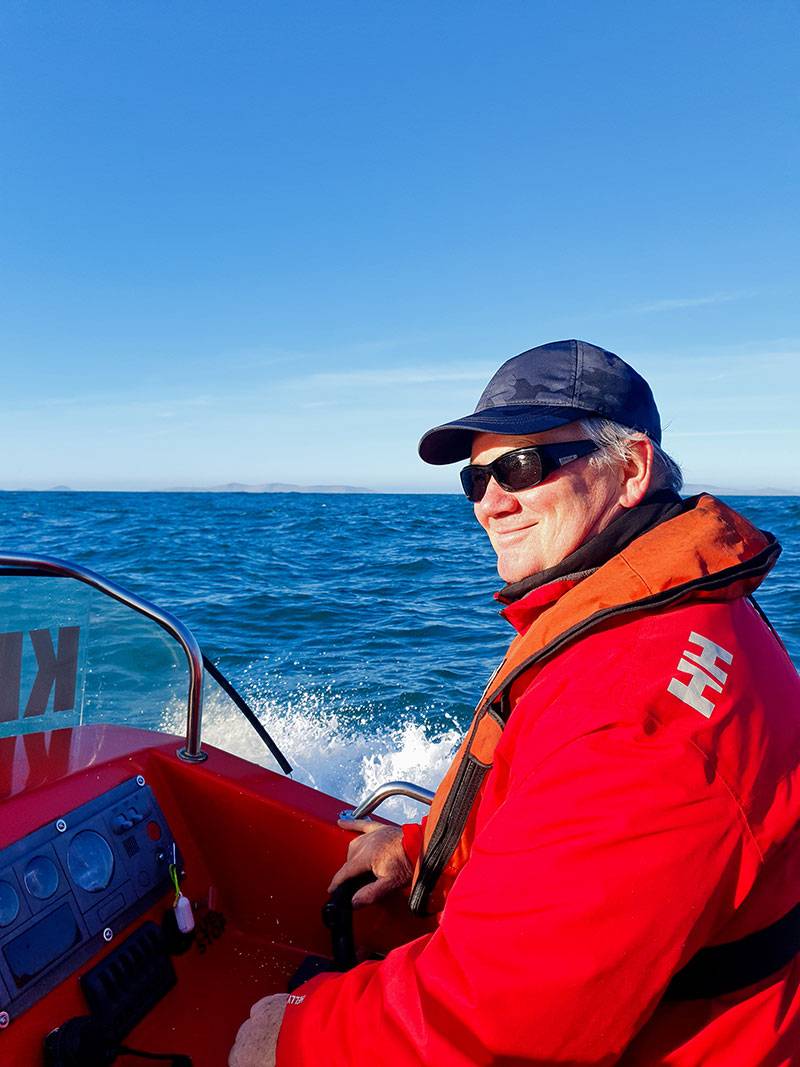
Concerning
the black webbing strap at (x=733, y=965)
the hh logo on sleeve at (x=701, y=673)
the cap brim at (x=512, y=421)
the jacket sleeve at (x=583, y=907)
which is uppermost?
the cap brim at (x=512, y=421)

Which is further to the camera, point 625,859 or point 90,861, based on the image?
point 90,861

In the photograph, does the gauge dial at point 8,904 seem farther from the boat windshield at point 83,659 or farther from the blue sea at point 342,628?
the blue sea at point 342,628

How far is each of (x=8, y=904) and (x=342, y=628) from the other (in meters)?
6.59

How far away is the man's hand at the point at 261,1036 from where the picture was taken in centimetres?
133

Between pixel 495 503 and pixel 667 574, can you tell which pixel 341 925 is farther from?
pixel 667 574

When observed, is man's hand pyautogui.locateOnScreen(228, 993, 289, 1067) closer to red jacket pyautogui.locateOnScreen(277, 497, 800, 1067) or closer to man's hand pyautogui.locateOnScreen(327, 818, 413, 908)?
red jacket pyautogui.locateOnScreen(277, 497, 800, 1067)

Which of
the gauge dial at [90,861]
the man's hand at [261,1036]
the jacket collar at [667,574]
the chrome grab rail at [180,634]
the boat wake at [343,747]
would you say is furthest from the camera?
the boat wake at [343,747]

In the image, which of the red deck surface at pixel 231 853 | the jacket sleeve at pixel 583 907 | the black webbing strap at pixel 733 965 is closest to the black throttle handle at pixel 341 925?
the red deck surface at pixel 231 853

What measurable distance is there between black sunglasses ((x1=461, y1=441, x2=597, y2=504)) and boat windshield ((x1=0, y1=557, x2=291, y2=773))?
3.76 feet

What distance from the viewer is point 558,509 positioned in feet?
5.20

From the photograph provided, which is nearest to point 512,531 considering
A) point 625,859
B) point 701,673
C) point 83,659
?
point 701,673

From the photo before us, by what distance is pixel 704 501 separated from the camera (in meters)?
1.45

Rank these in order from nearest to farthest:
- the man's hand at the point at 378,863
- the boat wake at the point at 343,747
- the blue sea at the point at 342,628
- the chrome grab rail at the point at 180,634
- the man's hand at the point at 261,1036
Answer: the man's hand at the point at 261,1036 < the man's hand at the point at 378,863 < the chrome grab rail at the point at 180,634 < the boat wake at the point at 343,747 < the blue sea at the point at 342,628

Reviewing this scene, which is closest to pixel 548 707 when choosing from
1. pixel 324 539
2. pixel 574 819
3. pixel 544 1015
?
pixel 574 819
